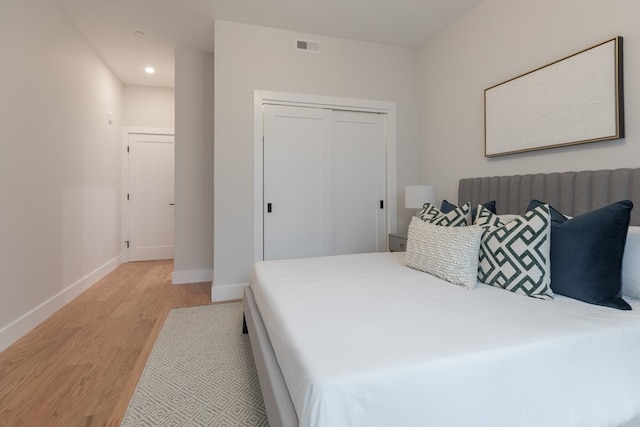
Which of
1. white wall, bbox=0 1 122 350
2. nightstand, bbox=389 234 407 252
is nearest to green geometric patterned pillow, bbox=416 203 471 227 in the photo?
nightstand, bbox=389 234 407 252

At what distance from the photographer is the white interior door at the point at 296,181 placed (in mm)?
3258

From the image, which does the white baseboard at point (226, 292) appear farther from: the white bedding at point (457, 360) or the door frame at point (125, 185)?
the door frame at point (125, 185)


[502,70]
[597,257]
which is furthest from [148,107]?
[597,257]

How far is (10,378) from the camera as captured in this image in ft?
5.59

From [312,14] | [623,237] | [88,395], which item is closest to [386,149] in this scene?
[312,14]

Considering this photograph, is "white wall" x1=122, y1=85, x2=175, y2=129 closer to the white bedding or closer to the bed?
the bed

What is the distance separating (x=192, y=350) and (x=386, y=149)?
9.63 feet

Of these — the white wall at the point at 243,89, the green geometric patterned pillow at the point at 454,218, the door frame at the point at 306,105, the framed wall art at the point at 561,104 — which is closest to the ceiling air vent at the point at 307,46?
the white wall at the point at 243,89

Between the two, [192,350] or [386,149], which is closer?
[192,350]

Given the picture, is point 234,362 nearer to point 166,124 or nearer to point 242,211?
point 242,211

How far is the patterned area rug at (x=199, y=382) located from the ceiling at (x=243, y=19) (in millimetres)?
2941

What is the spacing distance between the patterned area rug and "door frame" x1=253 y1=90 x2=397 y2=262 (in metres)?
1.12

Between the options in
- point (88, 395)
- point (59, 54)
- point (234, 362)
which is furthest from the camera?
point (59, 54)

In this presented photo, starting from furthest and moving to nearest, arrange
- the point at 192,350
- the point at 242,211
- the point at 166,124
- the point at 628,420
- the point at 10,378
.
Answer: the point at 166,124
the point at 242,211
the point at 192,350
the point at 10,378
the point at 628,420
